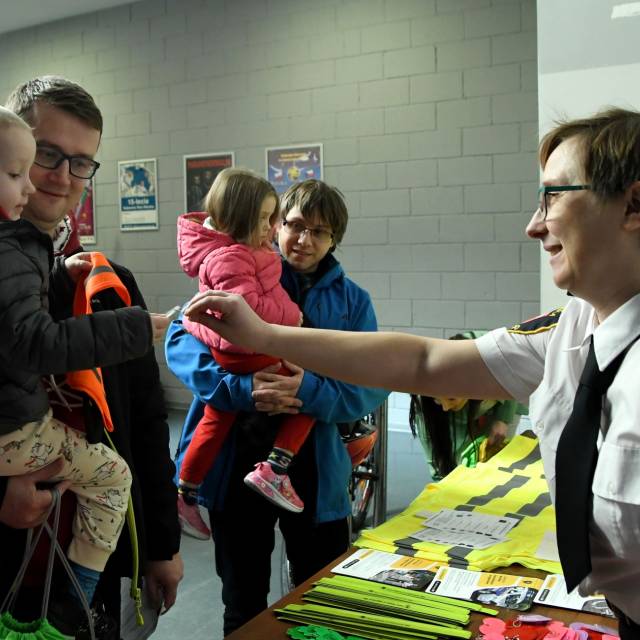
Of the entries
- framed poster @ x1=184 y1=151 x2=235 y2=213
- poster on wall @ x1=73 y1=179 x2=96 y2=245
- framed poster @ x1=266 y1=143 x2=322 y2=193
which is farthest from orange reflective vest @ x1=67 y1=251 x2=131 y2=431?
poster on wall @ x1=73 y1=179 x2=96 y2=245

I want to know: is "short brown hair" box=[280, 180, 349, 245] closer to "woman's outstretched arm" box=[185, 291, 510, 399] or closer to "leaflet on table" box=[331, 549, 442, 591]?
"woman's outstretched arm" box=[185, 291, 510, 399]

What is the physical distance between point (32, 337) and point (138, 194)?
6.44 meters

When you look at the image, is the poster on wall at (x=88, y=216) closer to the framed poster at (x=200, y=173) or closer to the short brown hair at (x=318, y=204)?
the framed poster at (x=200, y=173)

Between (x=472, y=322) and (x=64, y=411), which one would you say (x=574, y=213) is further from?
(x=472, y=322)

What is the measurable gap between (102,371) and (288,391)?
0.76 meters

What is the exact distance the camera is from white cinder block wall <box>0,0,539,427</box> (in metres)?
5.66

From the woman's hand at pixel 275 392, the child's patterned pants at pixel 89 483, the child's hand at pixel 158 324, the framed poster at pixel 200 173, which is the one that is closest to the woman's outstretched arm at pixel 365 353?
the child's hand at pixel 158 324

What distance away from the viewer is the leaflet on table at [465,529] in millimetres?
1710

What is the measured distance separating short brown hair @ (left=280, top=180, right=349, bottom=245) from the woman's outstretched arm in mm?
Result: 935

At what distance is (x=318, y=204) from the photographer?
236cm

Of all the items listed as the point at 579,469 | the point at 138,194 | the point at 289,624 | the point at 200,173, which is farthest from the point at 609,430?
the point at 138,194

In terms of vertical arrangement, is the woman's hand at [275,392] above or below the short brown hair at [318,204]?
below

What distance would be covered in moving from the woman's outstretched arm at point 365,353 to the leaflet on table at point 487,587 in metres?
0.38

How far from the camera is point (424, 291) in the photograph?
19.8ft
